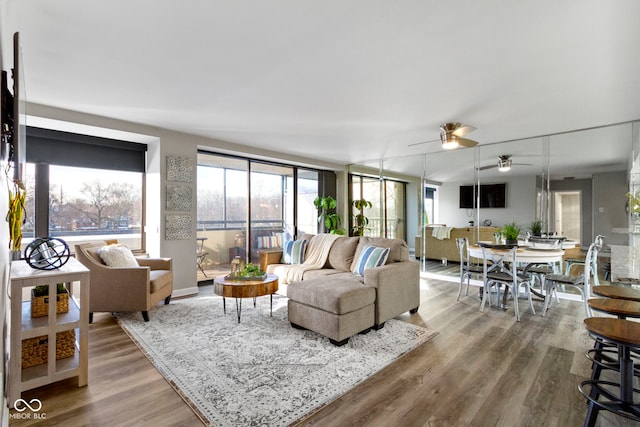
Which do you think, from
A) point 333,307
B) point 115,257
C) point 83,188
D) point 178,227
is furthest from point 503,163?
point 83,188

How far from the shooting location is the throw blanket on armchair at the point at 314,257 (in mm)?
4121

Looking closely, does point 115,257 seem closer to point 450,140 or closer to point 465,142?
point 450,140

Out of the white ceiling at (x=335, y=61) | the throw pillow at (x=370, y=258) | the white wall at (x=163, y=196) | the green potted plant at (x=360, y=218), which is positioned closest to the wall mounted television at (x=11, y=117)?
the white ceiling at (x=335, y=61)

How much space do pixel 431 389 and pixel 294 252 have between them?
9.23 ft

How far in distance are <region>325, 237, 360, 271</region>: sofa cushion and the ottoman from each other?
843 millimetres

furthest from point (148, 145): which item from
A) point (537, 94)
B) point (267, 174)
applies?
point (537, 94)

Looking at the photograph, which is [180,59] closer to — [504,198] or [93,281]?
[93,281]

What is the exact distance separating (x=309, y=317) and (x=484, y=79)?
277 centimetres

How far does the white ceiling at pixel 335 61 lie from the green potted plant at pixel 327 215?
10.0ft

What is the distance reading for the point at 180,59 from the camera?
2502 mm

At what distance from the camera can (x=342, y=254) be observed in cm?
422

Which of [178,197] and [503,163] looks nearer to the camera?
[178,197]

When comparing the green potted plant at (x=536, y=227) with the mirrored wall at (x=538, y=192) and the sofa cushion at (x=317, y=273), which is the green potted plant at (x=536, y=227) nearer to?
the mirrored wall at (x=538, y=192)

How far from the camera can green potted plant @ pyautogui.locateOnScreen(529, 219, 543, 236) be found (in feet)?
15.9
